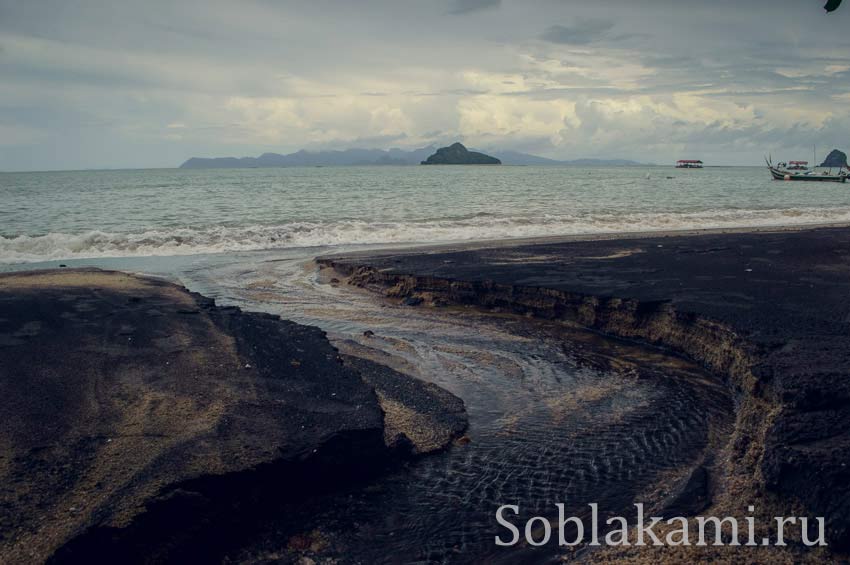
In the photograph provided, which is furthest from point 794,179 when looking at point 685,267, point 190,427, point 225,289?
point 190,427

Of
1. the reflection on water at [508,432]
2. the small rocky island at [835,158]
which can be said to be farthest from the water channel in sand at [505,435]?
the small rocky island at [835,158]

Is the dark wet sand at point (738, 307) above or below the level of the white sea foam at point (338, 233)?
below

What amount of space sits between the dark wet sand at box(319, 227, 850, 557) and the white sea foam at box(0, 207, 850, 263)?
5.51 meters

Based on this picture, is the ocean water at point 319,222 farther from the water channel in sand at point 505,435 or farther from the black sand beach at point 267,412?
the water channel in sand at point 505,435

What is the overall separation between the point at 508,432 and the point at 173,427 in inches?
124

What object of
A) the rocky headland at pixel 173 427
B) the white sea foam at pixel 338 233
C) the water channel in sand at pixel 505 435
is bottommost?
the water channel in sand at pixel 505 435

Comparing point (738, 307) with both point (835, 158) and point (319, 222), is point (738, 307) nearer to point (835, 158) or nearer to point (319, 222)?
point (319, 222)

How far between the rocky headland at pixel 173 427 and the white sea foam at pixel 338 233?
1170cm

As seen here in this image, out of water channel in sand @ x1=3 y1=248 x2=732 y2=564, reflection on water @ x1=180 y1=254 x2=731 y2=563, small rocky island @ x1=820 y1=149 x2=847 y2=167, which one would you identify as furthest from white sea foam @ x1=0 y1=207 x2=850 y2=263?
small rocky island @ x1=820 y1=149 x2=847 y2=167

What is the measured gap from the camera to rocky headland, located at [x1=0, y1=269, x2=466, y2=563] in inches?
150

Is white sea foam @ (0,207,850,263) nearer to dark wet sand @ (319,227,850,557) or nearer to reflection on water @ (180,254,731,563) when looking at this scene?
dark wet sand @ (319,227,850,557)

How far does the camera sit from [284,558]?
12.8ft

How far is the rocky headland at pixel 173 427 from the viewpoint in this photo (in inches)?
150

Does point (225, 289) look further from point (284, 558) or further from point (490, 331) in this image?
point (284, 558)
